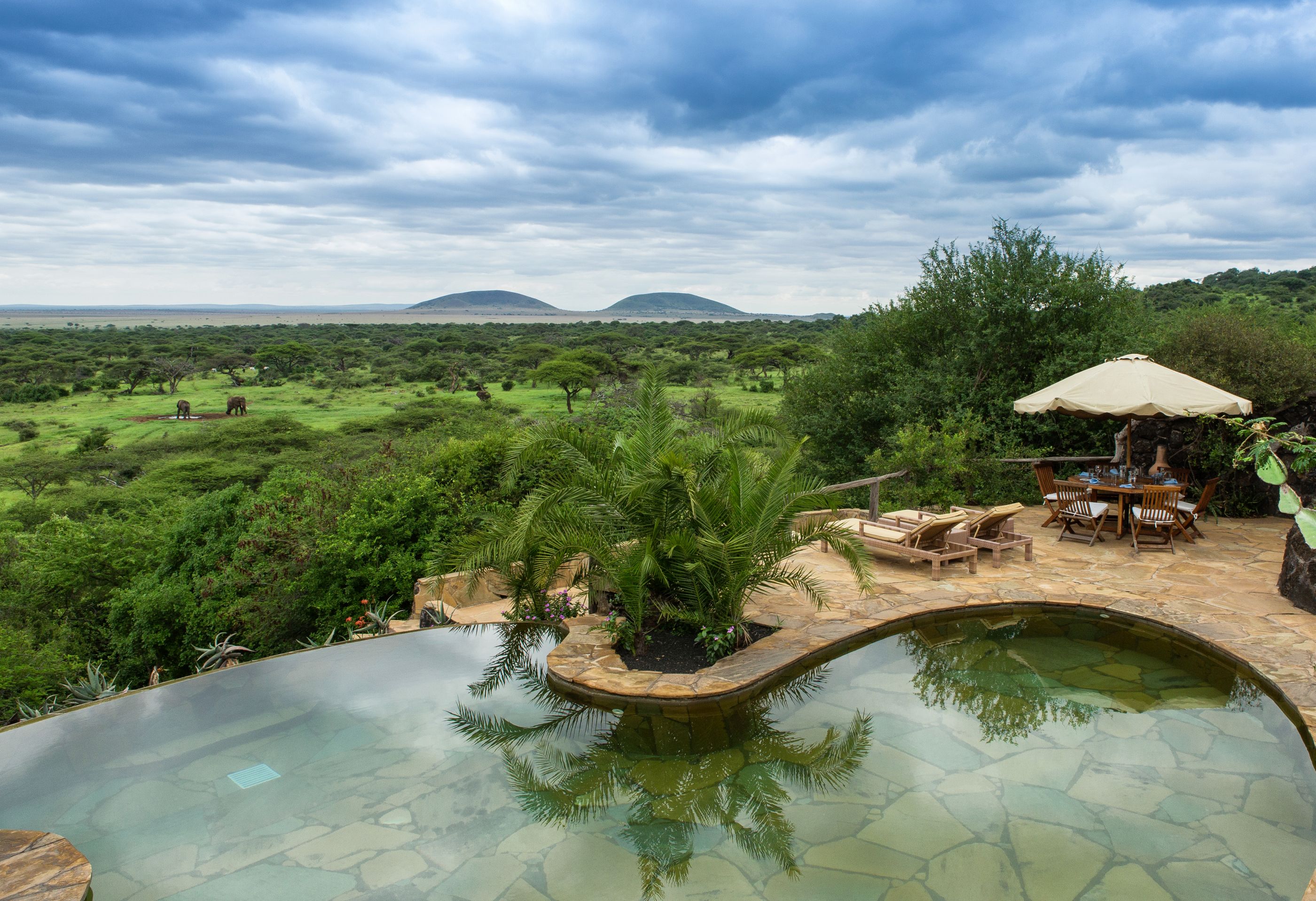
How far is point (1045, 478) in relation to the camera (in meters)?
10.3

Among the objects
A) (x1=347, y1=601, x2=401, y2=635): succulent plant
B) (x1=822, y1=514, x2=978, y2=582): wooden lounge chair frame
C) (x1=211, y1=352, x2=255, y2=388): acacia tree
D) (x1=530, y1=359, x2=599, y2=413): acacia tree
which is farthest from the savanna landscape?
(x1=211, y1=352, x2=255, y2=388): acacia tree

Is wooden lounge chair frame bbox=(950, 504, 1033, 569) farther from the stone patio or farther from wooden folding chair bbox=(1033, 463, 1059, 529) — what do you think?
wooden folding chair bbox=(1033, 463, 1059, 529)

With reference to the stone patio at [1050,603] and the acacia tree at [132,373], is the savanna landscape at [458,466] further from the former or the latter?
the acacia tree at [132,373]

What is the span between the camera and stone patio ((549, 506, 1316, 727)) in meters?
5.89

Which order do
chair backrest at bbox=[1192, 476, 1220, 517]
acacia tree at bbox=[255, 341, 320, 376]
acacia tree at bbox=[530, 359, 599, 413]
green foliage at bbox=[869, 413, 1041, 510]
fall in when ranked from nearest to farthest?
chair backrest at bbox=[1192, 476, 1220, 517]
green foliage at bbox=[869, 413, 1041, 510]
acacia tree at bbox=[530, 359, 599, 413]
acacia tree at bbox=[255, 341, 320, 376]

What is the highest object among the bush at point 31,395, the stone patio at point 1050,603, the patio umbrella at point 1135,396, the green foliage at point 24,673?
the patio umbrella at point 1135,396

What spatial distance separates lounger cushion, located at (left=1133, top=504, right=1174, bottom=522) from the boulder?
1348 mm

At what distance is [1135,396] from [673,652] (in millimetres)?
5801

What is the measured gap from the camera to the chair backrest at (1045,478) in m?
10.2

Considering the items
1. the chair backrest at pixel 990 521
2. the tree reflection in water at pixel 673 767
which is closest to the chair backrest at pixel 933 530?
the chair backrest at pixel 990 521

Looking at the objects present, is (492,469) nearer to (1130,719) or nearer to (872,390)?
(1130,719)

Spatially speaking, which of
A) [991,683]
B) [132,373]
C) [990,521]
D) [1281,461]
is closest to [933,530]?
[990,521]

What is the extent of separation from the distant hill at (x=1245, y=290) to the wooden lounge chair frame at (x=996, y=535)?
74.0ft

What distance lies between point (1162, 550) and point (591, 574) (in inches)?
263
